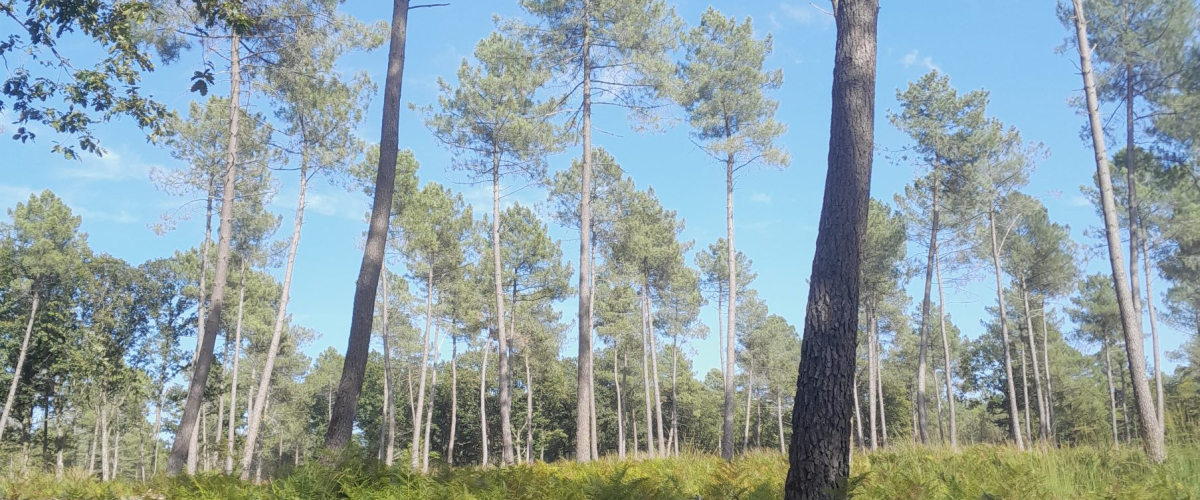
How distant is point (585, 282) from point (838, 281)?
9370mm

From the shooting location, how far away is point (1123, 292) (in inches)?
350

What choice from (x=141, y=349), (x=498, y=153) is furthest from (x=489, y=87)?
(x=141, y=349)

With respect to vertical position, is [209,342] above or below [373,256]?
below

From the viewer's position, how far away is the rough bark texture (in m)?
3.70

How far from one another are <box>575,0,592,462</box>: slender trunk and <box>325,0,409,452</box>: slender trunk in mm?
5783

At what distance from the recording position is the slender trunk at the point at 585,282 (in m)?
12.2

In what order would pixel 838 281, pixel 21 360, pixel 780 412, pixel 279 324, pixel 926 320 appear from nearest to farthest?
pixel 838 281
pixel 279 324
pixel 926 320
pixel 21 360
pixel 780 412

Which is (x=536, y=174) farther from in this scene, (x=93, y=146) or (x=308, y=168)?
(x=93, y=146)

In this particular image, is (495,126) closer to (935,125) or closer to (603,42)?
(603,42)

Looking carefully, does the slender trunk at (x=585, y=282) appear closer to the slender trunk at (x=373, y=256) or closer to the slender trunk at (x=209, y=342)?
the slender trunk at (x=373, y=256)

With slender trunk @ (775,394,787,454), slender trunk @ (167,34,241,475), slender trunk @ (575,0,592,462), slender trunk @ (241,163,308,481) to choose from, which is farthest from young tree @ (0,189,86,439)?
slender trunk @ (775,394,787,454)

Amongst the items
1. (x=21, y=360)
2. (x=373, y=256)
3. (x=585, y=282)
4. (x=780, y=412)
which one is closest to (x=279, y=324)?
(x=585, y=282)

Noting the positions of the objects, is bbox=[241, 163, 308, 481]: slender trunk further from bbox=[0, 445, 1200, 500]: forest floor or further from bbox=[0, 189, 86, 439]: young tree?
bbox=[0, 189, 86, 439]: young tree

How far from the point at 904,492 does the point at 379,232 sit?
5.49 metres
